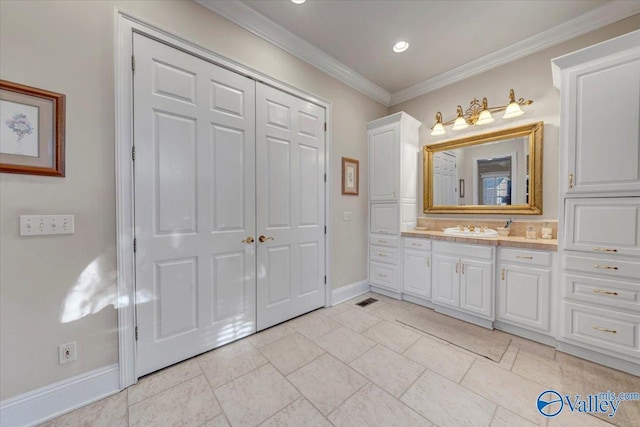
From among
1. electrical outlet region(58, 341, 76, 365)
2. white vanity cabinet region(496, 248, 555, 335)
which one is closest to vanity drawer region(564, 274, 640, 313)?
white vanity cabinet region(496, 248, 555, 335)

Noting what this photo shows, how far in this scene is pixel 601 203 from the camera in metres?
1.84

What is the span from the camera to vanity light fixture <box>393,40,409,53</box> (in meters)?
2.51

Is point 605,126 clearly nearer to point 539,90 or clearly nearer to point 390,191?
point 539,90

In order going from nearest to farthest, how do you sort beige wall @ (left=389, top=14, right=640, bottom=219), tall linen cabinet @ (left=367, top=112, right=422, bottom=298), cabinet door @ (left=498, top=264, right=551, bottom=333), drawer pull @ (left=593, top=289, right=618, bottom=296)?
drawer pull @ (left=593, top=289, right=618, bottom=296)
cabinet door @ (left=498, top=264, right=551, bottom=333)
beige wall @ (left=389, top=14, right=640, bottom=219)
tall linen cabinet @ (left=367, top=112, right=422, bottom=298)

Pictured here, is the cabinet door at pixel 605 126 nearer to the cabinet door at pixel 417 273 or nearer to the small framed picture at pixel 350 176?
the cabinet door at pixel 417 273

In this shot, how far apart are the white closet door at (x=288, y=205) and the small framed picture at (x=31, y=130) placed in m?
1.27

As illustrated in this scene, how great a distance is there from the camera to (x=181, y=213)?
1.83 m

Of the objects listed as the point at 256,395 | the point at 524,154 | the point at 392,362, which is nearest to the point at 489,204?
the point at 524,154

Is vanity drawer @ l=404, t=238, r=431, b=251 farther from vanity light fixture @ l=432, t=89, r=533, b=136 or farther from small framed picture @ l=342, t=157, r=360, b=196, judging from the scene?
vanity light fixture @ l=432, t=89, r=533, b=136

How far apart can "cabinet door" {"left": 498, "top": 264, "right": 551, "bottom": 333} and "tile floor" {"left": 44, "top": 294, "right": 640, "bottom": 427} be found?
20 cm

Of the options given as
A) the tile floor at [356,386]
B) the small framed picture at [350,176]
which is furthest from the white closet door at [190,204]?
the small framed picture at [350,176]

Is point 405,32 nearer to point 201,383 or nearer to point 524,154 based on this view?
point 524,154

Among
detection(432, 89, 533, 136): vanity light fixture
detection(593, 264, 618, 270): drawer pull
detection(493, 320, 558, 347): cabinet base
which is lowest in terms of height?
detection(493, 320, 558, 347): cabinet base

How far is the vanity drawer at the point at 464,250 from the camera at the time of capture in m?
2.37
